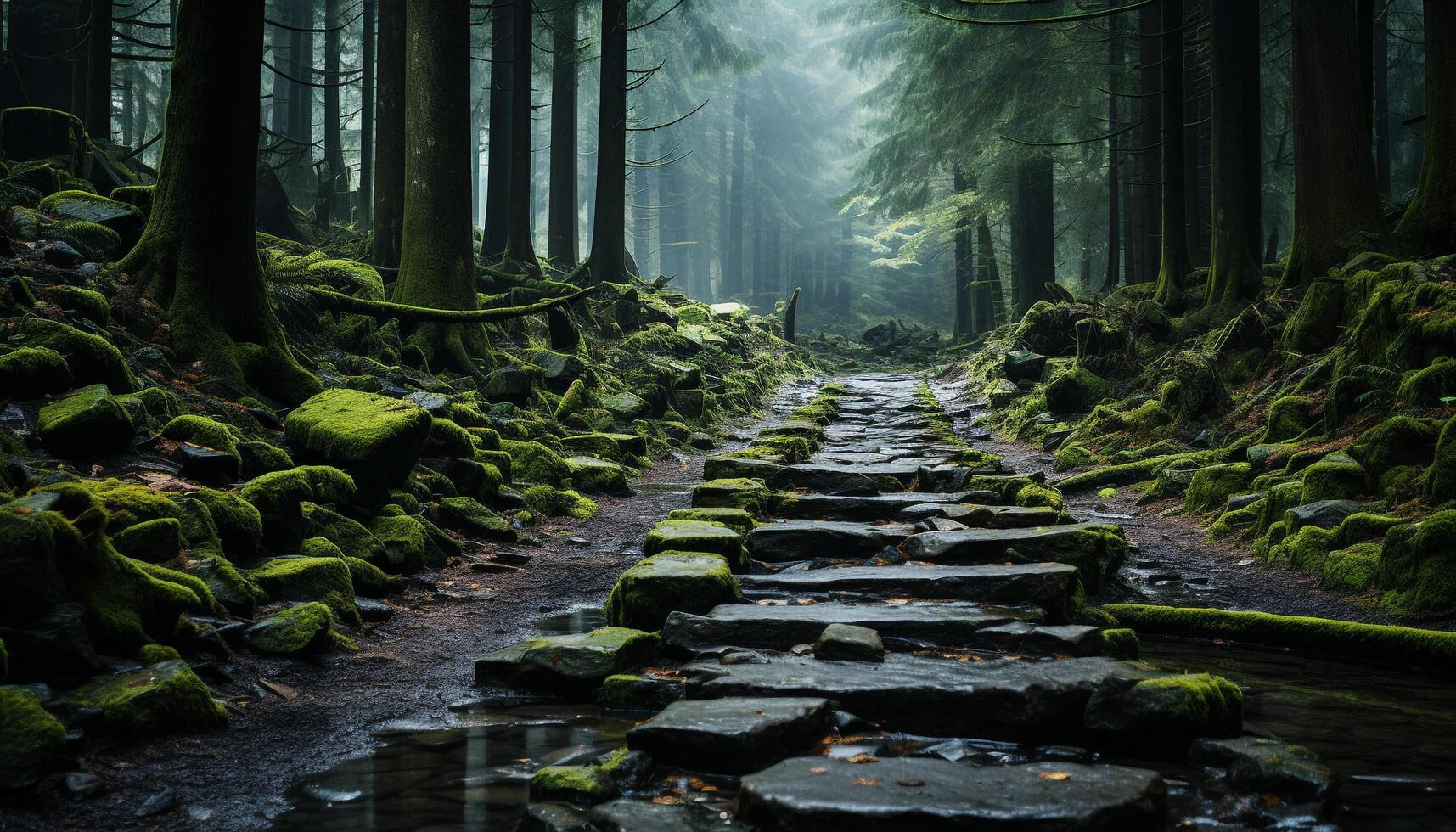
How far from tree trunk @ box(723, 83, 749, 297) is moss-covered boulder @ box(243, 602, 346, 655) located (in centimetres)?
4823

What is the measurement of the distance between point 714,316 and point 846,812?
63.3ft

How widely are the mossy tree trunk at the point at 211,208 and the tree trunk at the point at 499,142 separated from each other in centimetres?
857

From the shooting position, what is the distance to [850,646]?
3.77 metres

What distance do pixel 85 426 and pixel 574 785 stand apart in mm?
3710

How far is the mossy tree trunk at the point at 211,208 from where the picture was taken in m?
6.73

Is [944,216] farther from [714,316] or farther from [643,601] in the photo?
[643,601]

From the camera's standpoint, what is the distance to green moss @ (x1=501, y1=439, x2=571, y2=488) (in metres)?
8.25

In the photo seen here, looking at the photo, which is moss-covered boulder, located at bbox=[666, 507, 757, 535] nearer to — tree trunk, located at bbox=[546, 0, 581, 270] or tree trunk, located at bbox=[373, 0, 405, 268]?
tree trunk, located at bbox=[373, 0, 405, 268]

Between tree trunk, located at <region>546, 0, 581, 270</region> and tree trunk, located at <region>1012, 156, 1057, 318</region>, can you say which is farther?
tree trunk, located at <region>1012, 156, 1057, 318</region>

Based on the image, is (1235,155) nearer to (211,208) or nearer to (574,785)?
(211,208)

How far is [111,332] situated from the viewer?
245 inches

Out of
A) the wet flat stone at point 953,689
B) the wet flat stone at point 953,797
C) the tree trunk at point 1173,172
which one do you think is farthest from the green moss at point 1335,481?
the tree trunk at point 1173,172

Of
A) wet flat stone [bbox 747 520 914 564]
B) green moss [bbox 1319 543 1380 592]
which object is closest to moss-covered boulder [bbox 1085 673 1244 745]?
wet flat stone [bbox 747 520 914 564]

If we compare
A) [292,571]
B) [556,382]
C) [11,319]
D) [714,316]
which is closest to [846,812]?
[292,571]
